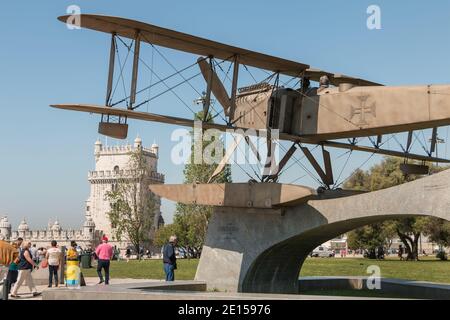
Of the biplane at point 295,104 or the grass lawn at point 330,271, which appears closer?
the biplane at point 295,104

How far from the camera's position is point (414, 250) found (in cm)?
6738

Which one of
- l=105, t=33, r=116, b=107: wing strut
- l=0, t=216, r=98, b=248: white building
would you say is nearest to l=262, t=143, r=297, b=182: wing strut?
l=105, t=33, r=116, b=107: wing strut

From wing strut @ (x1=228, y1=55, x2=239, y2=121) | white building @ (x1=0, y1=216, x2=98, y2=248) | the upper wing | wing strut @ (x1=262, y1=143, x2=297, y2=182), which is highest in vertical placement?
the upper wing

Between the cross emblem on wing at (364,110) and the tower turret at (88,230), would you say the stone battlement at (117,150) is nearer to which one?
the tower turret at (88,230)

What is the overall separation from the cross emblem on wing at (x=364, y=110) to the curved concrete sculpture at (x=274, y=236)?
2426 millimetres

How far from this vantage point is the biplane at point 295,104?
1688cm

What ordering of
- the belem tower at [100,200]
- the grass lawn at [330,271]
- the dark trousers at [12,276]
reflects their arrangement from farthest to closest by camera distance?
the belem tower at [100,200]
the grass lawn at [330,271]
the dark trousers at [12,276]

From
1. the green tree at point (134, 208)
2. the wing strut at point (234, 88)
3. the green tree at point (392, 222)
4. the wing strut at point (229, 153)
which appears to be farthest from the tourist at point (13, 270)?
the green tree at point (134, 208)

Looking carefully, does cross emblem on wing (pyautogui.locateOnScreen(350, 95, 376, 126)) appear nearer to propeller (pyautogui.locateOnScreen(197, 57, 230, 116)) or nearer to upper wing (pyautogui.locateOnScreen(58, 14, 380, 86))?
upper wing (pyautogui.locateOnScreen(58, 14, 380, 86))

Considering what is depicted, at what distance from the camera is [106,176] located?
129 metres

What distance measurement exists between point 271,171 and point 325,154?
1.94m

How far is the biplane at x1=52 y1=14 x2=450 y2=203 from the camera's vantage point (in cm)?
1688

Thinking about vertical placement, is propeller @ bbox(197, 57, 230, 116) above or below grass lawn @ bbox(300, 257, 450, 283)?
Result: above

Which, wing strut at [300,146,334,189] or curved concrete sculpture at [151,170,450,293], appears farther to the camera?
wing strut at [300,146,334,189]
